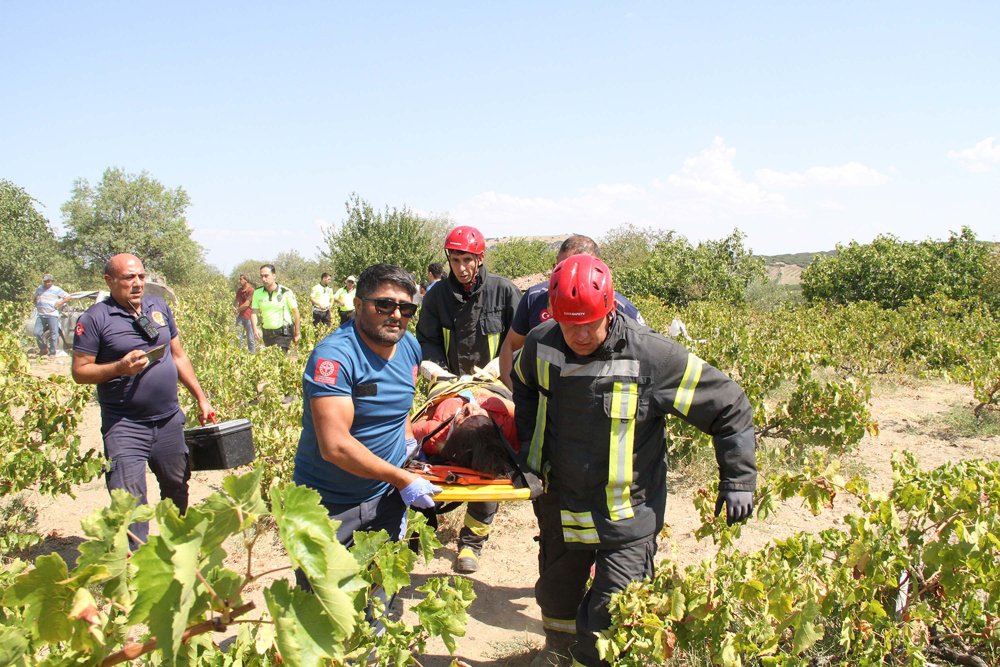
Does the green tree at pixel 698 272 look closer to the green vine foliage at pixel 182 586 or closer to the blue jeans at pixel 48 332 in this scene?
the blue jeans at pixel 48 332

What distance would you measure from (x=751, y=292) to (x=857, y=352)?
13.5 m

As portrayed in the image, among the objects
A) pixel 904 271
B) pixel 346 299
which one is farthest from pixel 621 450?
pixel 904 271

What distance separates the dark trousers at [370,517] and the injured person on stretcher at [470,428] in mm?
418

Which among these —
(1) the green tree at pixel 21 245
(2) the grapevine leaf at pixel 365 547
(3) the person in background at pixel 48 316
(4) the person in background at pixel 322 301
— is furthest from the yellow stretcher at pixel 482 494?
(1) the green tree at pixel 21 245

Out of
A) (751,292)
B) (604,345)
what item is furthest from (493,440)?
(751,292)

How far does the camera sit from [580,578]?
11.2 feet

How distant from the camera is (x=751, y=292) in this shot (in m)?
24.2

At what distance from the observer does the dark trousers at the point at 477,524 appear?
4992mm

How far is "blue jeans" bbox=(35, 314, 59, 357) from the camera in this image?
15867 mm

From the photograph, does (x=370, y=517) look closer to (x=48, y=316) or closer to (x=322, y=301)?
(x=322, y=301)

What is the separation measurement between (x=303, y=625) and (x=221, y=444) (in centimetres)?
338

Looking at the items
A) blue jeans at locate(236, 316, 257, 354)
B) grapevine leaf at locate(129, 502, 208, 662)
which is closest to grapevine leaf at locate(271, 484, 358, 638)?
grapevine leaf at locate(129, 502, 208, 662)

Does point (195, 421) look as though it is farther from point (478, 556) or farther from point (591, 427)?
point (591, 427)

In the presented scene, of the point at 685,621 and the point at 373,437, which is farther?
the point at 373,437
